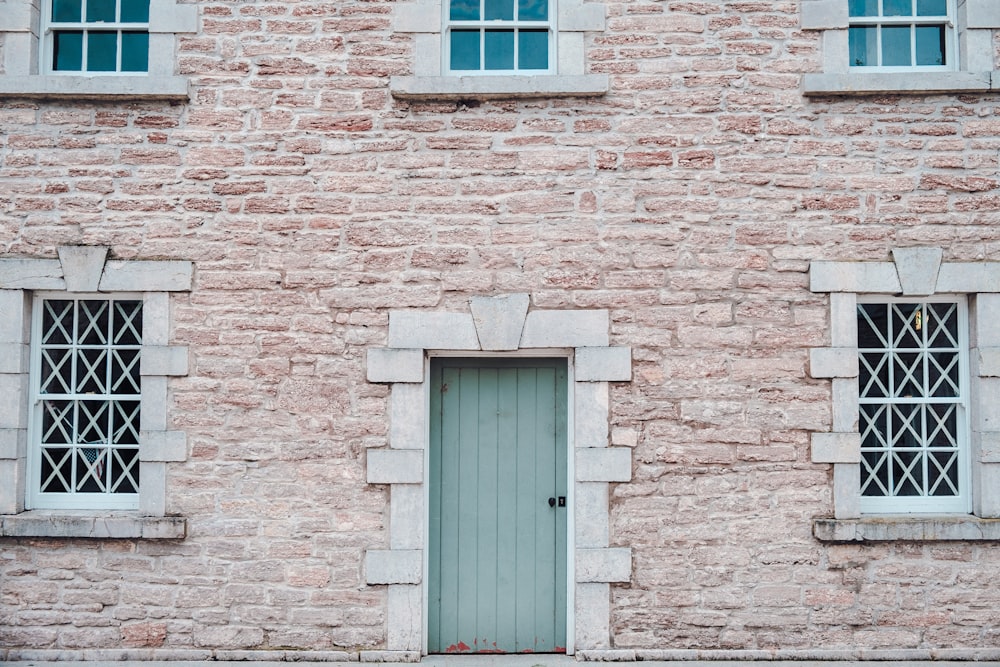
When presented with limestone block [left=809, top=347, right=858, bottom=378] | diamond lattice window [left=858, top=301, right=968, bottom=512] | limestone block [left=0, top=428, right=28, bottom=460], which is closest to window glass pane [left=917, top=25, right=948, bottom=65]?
diamond lattice window [left=858, top=301, right=968, bottom=512]

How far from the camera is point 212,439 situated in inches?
209

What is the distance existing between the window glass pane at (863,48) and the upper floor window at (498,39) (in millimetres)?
2101

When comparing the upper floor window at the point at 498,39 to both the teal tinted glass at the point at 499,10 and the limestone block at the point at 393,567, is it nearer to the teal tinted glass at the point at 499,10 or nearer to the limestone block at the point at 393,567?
the teal tinted glass at the point at 499,10

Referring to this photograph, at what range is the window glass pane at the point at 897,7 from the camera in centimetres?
561

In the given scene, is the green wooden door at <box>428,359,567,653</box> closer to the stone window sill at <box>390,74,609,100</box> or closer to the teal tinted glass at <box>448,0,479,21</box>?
the stone window sill at <box>390,74,609,100</box>

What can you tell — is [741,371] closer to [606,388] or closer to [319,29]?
[606,388]

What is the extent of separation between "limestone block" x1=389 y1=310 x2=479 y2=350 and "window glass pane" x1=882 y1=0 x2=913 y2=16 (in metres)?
3.58

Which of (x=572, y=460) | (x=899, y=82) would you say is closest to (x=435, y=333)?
(x=572, y=460)

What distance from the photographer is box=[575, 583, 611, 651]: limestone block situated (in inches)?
205

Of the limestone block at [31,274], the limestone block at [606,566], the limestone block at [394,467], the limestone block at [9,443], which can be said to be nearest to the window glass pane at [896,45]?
the limestone block at [606,566]

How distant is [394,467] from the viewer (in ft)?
17.2

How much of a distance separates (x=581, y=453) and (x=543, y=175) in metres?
1.84

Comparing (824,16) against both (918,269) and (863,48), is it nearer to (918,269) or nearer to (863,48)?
(863,48)

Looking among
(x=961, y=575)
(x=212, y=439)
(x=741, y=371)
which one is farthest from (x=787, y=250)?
(x=212, y=439)
